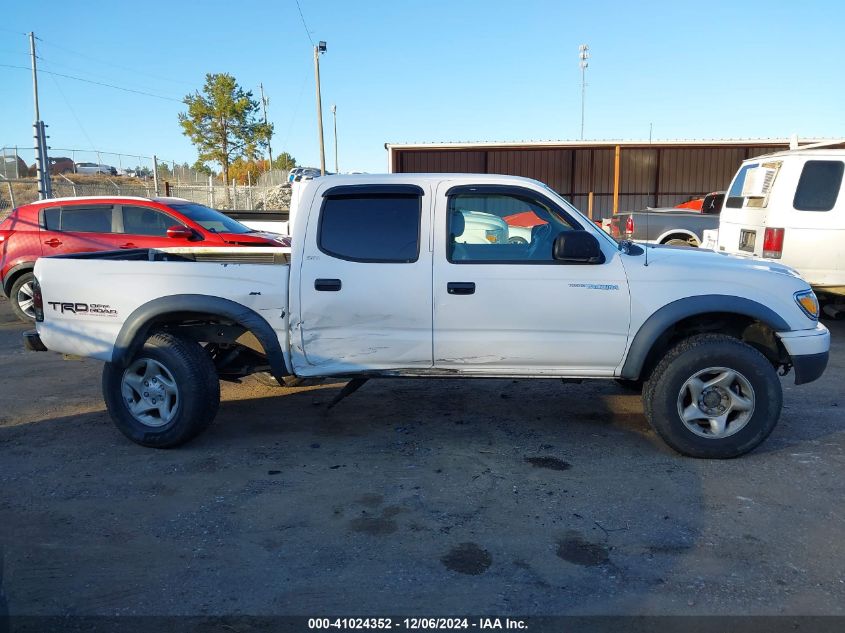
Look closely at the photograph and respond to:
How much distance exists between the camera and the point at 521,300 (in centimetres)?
467

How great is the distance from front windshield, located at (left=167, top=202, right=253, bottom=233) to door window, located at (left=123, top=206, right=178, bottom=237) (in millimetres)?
217

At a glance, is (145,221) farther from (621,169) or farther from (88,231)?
(621,169)

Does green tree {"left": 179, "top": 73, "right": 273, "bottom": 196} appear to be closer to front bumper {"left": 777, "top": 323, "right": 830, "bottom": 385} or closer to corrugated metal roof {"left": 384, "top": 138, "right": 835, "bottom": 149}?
corrugated metal roof {"left": 384, "top": 138, "right": 835, "bottom": 149}

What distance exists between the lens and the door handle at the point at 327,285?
4758 millimetres

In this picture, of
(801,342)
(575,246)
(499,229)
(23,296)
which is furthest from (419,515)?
(23,296)

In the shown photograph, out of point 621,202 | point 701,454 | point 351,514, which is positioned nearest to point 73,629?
point 351,514

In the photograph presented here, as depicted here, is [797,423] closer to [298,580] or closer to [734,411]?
[734,411]

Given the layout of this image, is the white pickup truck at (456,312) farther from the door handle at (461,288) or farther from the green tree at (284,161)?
the green tree at (284,161)

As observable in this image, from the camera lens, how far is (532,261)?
4.72 m

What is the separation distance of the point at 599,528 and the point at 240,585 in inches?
73.6

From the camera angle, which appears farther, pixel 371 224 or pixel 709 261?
pixel 371 224

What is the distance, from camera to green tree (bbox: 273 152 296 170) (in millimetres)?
61000

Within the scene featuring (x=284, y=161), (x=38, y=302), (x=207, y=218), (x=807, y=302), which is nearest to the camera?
(x=807, y=302)

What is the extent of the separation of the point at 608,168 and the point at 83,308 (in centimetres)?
2421
